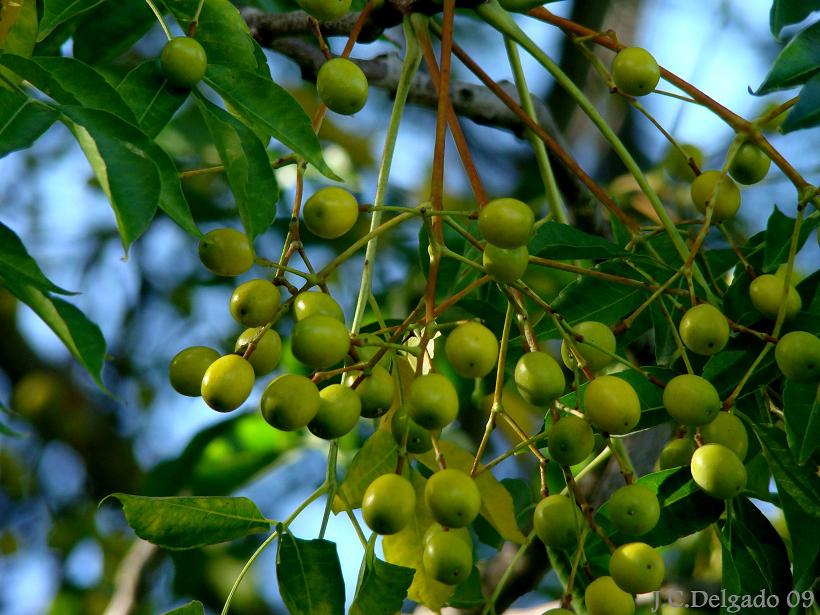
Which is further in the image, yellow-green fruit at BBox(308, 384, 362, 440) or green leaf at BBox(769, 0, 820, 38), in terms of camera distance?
green leaf at BBox(769, 0, 820, 38)

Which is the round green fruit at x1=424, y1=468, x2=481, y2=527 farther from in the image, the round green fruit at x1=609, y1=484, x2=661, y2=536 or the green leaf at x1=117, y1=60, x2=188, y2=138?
the green leaf at x1=117, y1=60, x2=188, y2=138

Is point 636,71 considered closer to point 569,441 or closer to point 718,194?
point 718,194

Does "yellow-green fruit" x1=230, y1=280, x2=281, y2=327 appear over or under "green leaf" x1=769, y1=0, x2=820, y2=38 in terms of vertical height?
under

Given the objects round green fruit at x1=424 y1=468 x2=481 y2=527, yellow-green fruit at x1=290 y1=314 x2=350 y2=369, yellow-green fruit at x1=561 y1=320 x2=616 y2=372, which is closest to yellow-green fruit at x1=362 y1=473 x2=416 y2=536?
round green fruit at x1=424 y1=468 x2=481 y2=527

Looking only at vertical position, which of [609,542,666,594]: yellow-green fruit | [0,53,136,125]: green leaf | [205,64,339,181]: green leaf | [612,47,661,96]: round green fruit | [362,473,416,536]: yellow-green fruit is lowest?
[609,542,666,594]: yellow-green fruit

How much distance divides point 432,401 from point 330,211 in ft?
0.75

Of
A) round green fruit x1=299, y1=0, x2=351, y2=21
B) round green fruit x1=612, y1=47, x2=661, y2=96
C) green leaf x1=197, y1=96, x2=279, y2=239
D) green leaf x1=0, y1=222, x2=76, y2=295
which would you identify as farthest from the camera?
round green fruit x1=612, y1=47, x2=661, y2=96

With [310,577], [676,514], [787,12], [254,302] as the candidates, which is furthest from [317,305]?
[787,12]

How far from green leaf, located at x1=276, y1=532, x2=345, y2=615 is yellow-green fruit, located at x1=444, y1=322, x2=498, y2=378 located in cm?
23

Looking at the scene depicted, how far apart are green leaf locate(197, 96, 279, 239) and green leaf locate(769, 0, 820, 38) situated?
56 cm

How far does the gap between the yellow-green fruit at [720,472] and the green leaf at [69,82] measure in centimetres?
62

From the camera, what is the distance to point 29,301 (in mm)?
910

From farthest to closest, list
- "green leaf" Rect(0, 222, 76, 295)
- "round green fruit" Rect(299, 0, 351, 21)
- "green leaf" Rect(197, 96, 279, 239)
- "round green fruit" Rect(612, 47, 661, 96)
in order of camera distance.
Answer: "round green fruit" Rect(612, 47, 661, 96)
"round green fruit" Rect(299, 0, 351, 21)
"green leaf" Rect(197, 96, 279, 239)
"green leaf" Rect(0, 222, 76, 295)

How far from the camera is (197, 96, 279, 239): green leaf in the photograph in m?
0.98
